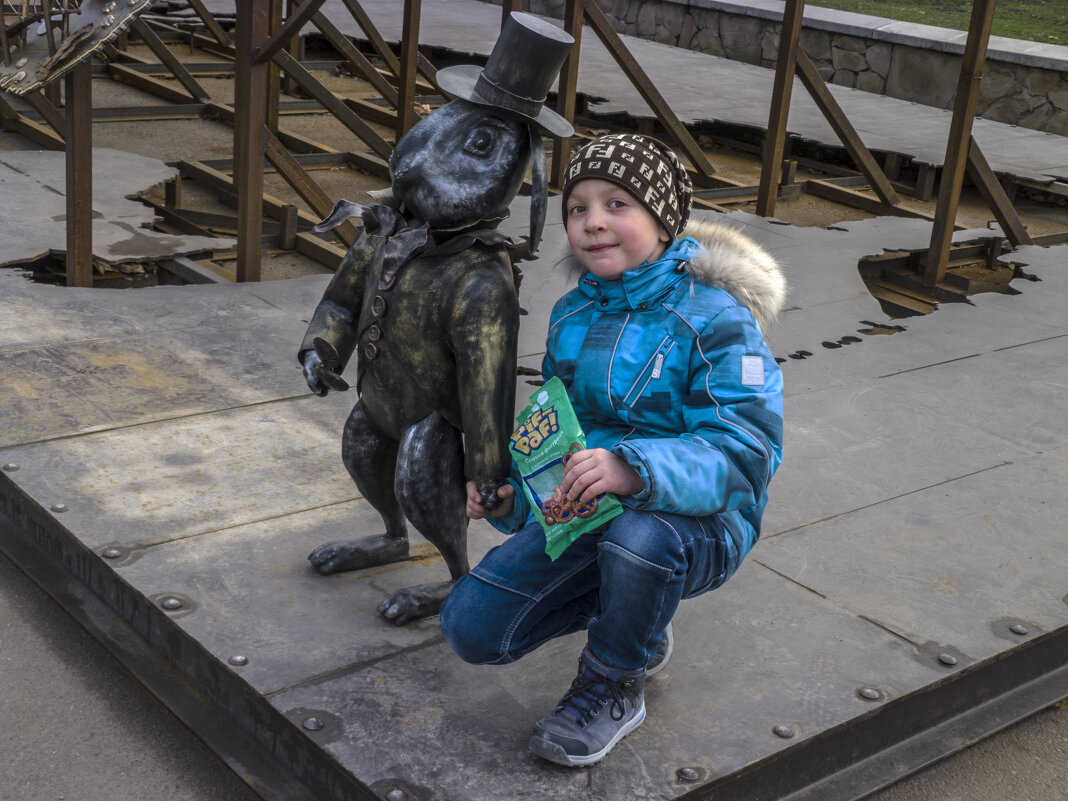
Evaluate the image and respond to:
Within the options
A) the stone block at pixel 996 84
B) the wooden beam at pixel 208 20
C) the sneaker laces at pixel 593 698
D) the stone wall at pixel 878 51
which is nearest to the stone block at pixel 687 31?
the stone wall at pixel 878 51

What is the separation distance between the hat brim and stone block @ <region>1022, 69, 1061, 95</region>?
8273 mm

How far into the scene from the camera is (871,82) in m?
10.8

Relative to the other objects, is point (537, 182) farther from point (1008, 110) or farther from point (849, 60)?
point (849, 60)

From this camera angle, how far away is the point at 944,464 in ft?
11.4

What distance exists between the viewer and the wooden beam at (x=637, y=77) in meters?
6.44

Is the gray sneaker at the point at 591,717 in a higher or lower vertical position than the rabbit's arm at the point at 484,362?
lower

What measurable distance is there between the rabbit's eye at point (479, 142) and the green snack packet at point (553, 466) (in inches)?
18.6

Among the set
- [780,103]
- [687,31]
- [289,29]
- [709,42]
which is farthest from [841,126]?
[687,31]

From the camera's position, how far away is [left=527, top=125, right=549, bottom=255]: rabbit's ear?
226 centimetres

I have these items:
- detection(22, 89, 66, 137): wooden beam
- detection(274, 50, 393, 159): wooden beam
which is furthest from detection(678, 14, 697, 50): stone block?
detection(22, 89, 66, 137): wooden beam

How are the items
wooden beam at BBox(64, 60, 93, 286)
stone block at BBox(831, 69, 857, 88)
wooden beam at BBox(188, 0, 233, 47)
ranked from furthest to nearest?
1. stone block at BBox(831, 69, 857, 88)
2. wooden beam at BBox(188, 0, 233, 47)
3. wooden beam at BBox(64, 60, 93, 286)

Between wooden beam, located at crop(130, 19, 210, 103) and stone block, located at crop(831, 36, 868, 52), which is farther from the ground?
stone block, located at crop(831, 36, 868, 52)

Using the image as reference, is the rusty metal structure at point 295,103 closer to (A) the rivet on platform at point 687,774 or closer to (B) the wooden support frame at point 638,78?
(B) the wooden support frame at point 638,78

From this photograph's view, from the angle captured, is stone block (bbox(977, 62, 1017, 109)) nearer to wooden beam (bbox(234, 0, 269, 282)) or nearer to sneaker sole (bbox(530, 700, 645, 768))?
wooden beam (bbox(234, 0, 269, 282))
